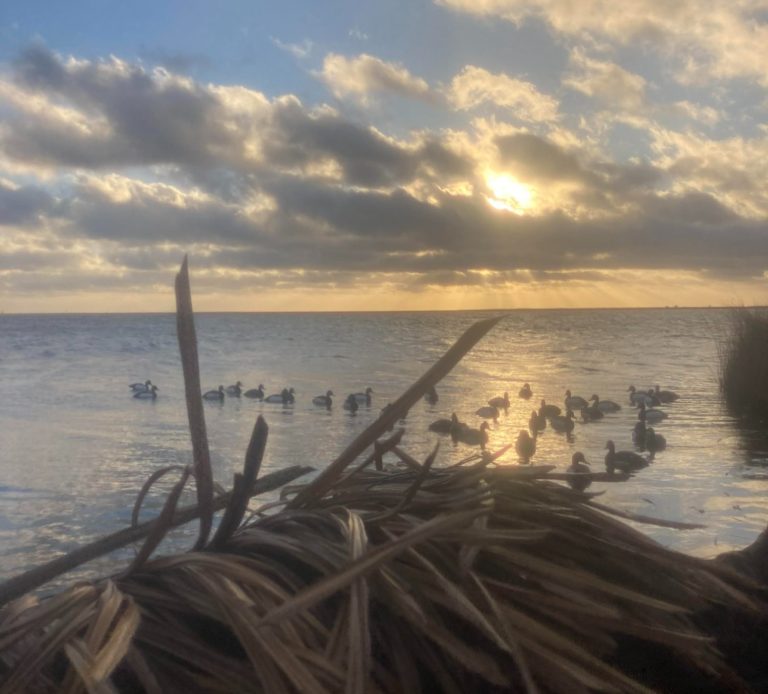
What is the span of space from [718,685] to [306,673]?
52cm

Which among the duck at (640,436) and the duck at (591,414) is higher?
the duck at (640,436)

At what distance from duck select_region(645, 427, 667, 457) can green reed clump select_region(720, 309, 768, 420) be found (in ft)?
13.1

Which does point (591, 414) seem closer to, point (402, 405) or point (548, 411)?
point (548, 411)

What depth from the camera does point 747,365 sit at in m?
19.1

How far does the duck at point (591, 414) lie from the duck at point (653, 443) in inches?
162

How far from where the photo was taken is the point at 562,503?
1268 mm

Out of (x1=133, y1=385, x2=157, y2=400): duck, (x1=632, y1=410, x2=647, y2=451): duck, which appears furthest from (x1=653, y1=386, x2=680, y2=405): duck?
(x1=133, y1=385, x2=157, y2=400): duck

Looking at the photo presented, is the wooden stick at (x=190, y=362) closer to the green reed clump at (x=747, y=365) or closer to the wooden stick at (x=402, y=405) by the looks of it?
the wooden stick at (x=402, y=405)

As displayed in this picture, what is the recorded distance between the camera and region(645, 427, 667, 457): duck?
48.5ft

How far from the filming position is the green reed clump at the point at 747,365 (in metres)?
18.6

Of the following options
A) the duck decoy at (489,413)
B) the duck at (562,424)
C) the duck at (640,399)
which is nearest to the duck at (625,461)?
the duck at (562,424)

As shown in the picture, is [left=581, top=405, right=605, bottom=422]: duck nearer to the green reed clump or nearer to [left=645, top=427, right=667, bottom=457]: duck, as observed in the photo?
the green reed clump

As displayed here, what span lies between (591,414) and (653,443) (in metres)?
4.74

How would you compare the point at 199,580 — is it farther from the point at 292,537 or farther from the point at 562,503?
the point at 562,503
